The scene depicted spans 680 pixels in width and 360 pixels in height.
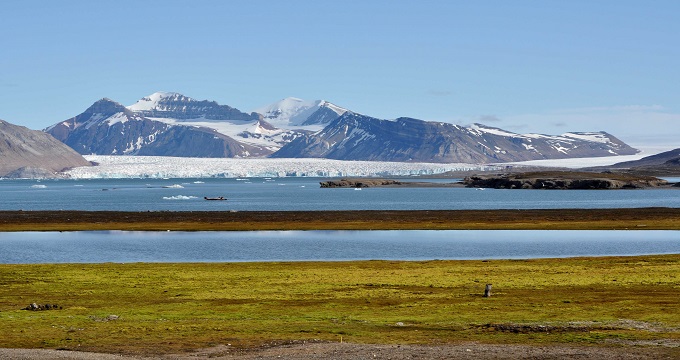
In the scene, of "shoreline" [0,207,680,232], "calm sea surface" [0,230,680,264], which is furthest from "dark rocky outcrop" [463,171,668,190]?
"calm sea surface" [0,230,680,264]

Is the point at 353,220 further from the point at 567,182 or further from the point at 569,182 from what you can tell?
the point at 567,182

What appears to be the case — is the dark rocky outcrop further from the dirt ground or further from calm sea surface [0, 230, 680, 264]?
the dirt ground

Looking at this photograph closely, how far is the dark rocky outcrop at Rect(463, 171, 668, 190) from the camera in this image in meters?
169

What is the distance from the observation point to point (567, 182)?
6762 inches

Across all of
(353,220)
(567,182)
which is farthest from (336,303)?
(567,182)

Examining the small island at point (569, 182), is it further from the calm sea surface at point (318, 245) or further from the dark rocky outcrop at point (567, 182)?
the calm sea surface at point (318, 245)

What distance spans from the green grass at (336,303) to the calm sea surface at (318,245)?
6400 millimetres

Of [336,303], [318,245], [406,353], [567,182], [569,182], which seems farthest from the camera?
[567,182]

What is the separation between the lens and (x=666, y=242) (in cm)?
5350

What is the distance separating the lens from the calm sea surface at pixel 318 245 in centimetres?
4694

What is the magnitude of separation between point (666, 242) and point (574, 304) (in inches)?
1143

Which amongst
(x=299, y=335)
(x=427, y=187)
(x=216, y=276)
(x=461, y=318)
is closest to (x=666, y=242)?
(x=216, y=276)

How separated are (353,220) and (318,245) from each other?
23586mm

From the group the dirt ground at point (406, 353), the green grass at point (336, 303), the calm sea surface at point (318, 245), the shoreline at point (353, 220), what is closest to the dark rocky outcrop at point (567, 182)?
the shoreline at point (353, 220)
